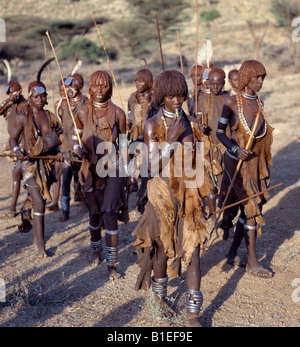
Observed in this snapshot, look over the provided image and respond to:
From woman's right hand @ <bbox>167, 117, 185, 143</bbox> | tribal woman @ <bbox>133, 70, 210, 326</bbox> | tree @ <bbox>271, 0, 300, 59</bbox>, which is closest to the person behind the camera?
woman's right hand @ <bbox>167, 117, 185, 143</bbox>

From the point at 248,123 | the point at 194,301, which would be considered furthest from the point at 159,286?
the point at 248,123

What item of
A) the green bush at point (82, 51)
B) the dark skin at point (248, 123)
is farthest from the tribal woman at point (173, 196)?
the green bush at point (82, 51)

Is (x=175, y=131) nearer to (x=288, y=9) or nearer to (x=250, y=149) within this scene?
(x=250, y=149)

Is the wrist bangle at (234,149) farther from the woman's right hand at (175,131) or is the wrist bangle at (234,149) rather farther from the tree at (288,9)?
the tree at (288,9)

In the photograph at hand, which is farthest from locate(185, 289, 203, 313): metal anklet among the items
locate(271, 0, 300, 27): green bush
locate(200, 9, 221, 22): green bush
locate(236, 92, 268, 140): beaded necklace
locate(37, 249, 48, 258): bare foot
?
locate(200, 9, 221, 22): green bush

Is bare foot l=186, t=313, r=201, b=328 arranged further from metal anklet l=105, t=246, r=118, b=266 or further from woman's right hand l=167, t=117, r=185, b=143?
metal anklet l=105, t=246, r=118, b=266

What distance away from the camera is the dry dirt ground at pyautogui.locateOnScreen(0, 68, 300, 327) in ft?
14.3

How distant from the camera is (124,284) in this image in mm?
5180

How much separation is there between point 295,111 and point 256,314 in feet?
39.0

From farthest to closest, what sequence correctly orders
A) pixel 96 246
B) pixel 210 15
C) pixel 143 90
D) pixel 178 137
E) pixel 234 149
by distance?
pixel 210 15 → pixel 143 90 → pixel 96 246 → pixel 234 149 → pixel 178 137

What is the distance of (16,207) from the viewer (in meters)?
8.38

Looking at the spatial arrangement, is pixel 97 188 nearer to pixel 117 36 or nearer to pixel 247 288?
pixel 247 288

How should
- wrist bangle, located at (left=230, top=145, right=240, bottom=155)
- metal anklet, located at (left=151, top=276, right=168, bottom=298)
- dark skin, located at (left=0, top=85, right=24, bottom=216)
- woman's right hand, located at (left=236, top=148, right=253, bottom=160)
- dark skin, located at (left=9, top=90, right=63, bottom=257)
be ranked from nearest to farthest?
metal anklet, located at (left=151, top=276, right=168, bottom=298) → woman's right hand, located at (left=236, top=148, right=253, bottom=160) → wrist bangle, located at (left=230, top=145, right=240, bottom=155) → dark skin, located at (left=9, top=90, right=63, bottom=257) → dark skin, located at (left=0, top=85, right=24, bottom=216)

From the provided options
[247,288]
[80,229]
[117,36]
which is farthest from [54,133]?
Answer: [117,36]
